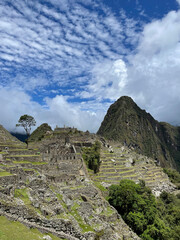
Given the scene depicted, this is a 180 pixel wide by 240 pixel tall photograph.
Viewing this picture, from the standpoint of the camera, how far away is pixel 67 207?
1769 centimetres

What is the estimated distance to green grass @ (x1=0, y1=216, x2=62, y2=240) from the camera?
9.48 m

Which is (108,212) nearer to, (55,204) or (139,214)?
(139,214)

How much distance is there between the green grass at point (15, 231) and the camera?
9484 millimetres

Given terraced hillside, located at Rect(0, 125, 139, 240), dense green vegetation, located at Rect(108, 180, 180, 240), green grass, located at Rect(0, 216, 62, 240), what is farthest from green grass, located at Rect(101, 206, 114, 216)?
green grass, located at Rect(0, 216, 62, 240)

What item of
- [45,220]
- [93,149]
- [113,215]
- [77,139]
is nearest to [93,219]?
[113,215]

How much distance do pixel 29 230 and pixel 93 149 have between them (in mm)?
34487

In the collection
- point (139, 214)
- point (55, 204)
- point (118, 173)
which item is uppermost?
point (118, 173)

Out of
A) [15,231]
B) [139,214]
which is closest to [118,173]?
[139,214]

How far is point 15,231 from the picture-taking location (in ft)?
33.3

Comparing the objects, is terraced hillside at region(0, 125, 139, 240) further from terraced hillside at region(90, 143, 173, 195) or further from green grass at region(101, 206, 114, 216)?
terraced hillside at region(90, 143, 173, 195)

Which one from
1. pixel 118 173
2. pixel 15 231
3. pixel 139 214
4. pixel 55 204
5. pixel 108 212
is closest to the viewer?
pixel 15 231

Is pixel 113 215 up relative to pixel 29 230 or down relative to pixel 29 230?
down

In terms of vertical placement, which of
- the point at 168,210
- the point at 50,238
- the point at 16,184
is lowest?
the point at 168,210

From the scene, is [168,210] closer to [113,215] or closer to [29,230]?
[113,215]
